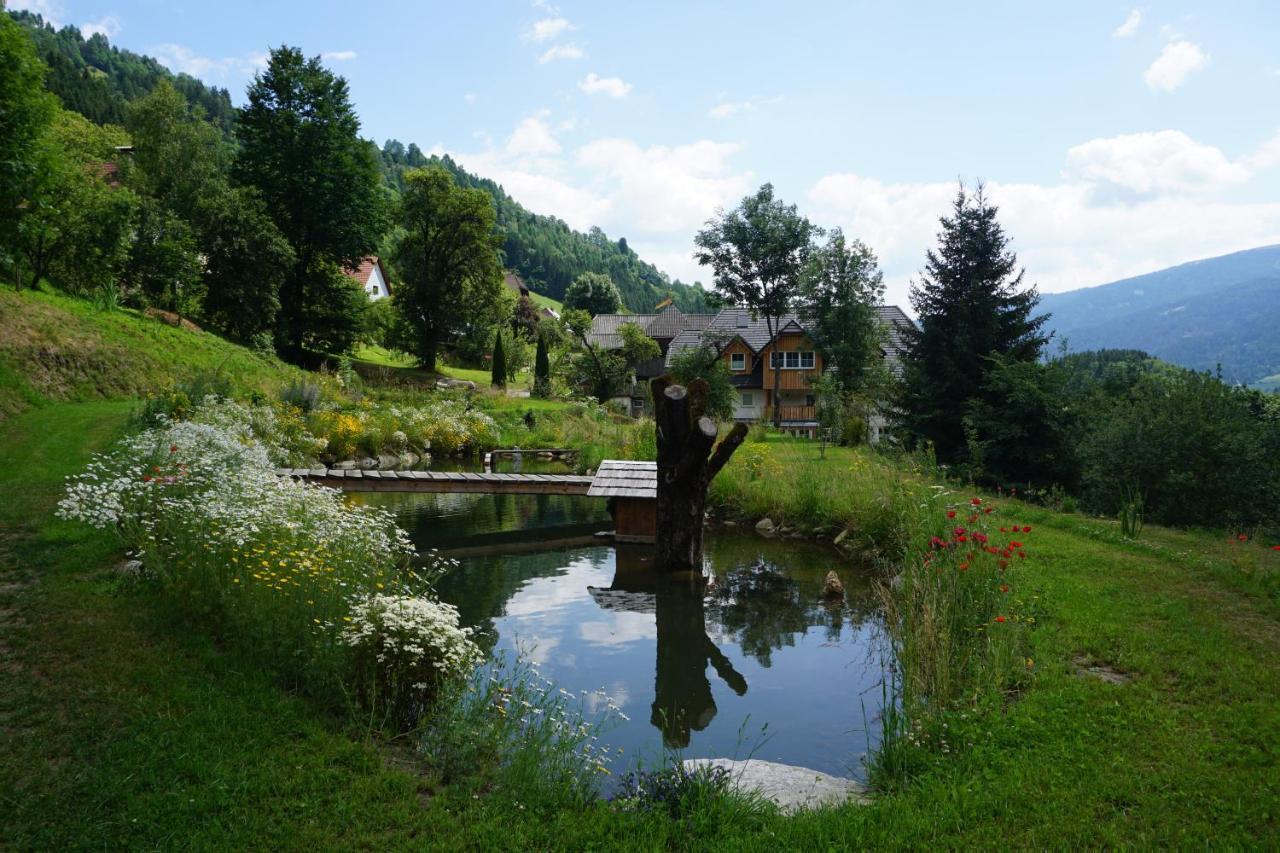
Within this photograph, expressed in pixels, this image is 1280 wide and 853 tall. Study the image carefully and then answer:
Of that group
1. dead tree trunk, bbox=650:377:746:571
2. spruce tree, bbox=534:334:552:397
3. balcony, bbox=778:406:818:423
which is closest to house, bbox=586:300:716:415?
spruce tree, bbox=534:334:552:397

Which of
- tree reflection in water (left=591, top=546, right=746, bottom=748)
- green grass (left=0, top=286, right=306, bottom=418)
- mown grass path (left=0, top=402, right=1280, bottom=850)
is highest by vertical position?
green grass (left=0, top=286, right=306, bottom=418)

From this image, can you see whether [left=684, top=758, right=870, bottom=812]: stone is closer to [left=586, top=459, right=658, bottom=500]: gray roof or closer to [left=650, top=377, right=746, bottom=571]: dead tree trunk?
[left=650, top=377, right=746, bottom=571]: dead tree trunk

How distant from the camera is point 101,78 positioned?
8206cm

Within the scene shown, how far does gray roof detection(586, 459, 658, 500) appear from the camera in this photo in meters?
13.9

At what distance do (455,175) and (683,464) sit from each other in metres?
136

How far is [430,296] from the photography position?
42.6 metres

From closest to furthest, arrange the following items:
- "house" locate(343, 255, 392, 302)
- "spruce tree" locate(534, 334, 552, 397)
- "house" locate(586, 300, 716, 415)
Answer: "spruce tree" locate(534, 334, 552, 397) < "house" locate(586, 300, 716, 415) < "house" locate(343, 255, 392, 302)

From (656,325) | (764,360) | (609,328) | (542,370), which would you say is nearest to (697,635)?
(542,370)

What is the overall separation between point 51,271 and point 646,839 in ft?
86.7

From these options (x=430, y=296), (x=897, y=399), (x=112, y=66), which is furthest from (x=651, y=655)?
(x=112, y=66)

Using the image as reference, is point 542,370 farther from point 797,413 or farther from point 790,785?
point 790,785

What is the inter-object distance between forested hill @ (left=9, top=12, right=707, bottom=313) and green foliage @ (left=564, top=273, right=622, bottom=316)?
→ 428 inches

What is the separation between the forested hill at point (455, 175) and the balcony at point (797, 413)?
51734mm

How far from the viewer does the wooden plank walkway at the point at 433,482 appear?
14789 mm
